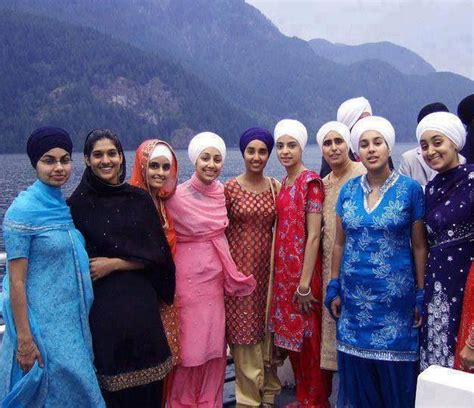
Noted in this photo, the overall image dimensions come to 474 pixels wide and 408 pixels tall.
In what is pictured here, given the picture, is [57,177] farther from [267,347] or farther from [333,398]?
[333,398]

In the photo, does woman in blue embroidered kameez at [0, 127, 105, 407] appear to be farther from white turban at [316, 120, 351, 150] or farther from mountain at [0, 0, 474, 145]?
mountain at [0, 0, 474, 145]

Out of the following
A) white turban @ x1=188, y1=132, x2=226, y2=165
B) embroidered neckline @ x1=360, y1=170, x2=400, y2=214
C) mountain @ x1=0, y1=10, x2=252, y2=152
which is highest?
A: mountain @ x1=0, y1=10, x2=252, y2=152

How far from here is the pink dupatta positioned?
315 centimetres

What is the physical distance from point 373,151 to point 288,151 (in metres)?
0.60

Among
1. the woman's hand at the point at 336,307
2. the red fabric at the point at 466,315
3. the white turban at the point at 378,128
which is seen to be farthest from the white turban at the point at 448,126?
the woman's hand at the point at 336,307

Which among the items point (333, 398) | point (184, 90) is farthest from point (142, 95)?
point (333, 398)

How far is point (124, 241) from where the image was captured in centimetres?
266

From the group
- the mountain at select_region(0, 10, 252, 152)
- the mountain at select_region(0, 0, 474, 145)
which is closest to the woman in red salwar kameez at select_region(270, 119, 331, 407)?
the mountain at select_region(0, 10, 252, 152)

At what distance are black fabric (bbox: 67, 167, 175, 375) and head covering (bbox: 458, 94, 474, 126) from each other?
202cm

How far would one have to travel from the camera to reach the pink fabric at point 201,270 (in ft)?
10.3

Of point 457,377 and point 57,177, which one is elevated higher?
point 57,177

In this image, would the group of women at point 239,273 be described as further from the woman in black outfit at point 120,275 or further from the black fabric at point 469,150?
the black fabric at point 469,150

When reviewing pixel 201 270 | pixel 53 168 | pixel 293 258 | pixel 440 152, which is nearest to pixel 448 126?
pixel 440 152

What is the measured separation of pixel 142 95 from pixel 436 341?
108 m
